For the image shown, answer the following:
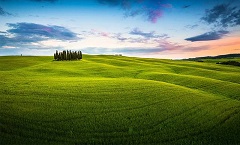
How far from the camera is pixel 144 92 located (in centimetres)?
2234

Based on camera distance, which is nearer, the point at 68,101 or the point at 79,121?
the point at 79,121

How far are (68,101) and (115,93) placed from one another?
511 centimetres

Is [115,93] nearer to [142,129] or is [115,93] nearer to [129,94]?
[129,94]

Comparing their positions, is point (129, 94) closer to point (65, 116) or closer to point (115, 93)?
point (115, 93)

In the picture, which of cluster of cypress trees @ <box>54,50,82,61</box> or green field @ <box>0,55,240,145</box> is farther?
cluster of cypress trees @ <box>54,50,82,61</box>

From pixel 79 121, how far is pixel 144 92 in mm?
9930

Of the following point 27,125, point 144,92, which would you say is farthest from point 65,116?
point 144,92

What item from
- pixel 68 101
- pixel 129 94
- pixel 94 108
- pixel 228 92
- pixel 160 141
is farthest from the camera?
pixel 228 92

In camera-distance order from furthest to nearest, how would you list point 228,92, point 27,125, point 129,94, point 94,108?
point 228,92, point 129,94, point 94,108, point 27,125

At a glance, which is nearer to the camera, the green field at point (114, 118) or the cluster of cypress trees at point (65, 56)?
the green field at point (114, 118)

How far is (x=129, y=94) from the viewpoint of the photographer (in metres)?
21.3

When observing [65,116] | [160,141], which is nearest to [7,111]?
[65,116]

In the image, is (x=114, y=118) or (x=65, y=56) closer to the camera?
(x=114, y=118)

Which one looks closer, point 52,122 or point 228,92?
point 52,122
